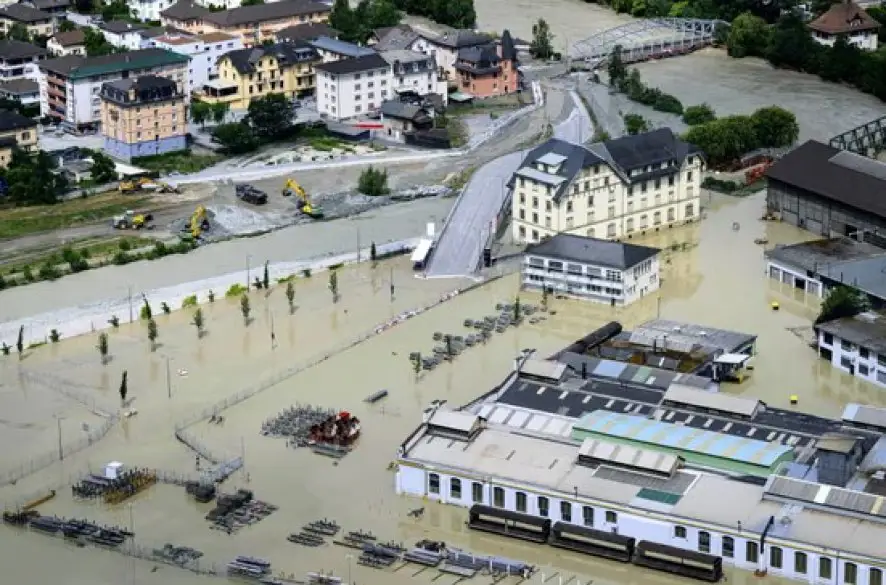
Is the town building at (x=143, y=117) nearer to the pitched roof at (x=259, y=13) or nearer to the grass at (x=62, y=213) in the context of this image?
the grass at (x=62, y=213)

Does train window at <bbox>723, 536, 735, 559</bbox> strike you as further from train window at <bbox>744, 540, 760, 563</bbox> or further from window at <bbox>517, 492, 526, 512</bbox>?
window at <bbox>517, 492, 526, 512</bbox>

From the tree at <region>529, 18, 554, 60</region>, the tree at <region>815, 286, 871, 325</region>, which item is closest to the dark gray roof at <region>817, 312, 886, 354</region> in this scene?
the tree at <region>815, 286, 871, 325</region>

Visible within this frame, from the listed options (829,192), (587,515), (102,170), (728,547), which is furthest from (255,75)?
(728,547)

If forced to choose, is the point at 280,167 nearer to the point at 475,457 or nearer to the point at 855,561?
the point at 475,457

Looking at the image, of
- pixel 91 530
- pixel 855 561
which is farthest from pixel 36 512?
pixel 855 561

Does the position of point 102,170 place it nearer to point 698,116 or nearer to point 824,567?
point 698,116
